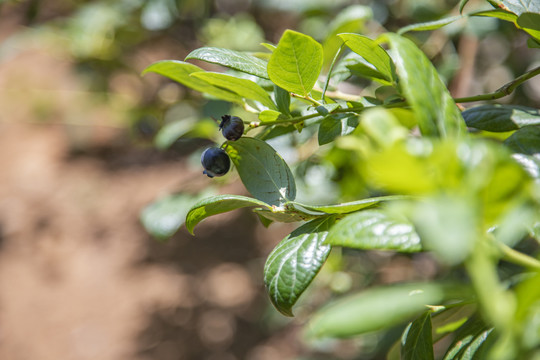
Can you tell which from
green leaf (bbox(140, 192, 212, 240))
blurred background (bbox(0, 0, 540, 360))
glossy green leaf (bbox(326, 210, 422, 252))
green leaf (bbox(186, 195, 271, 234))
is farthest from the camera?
blurred background (bbox(0, 0, 540, 360))

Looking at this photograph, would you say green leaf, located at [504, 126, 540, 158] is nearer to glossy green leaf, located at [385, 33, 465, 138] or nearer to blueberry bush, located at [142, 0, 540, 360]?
blueberry bush, located at [142, 0, 540, 360]

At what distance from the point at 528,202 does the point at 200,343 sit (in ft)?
8.15

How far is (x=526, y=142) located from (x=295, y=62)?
29 centimetres

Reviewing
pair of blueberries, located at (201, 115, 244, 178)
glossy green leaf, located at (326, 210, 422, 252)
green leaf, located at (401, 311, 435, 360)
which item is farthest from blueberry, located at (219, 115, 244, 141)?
green leaf, located at (401, 311, 435, 360)

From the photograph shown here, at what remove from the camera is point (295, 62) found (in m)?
0.58

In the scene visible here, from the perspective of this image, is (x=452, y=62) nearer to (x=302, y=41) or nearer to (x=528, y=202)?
(x=302, y=41)

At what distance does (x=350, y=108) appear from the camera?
2.05 ft

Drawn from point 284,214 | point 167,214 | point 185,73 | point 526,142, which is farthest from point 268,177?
point 167,214

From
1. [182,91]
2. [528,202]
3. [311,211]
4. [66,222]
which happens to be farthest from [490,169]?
[66,222]

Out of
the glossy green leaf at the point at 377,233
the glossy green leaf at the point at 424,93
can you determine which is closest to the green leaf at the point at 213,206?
the glossy green leaf at the point at 377,233

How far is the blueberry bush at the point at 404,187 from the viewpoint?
0.30 m

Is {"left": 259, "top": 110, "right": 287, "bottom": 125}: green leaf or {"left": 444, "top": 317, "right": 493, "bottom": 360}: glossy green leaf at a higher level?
{"left": 259, "top": 110, "right": 287, "bottom": 125}: green leaf

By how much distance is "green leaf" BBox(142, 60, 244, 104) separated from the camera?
0.67 m

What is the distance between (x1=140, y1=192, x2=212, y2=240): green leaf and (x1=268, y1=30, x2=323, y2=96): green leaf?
1.88 ft
